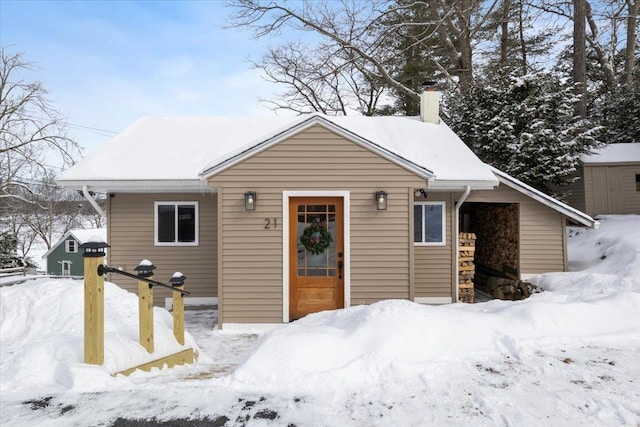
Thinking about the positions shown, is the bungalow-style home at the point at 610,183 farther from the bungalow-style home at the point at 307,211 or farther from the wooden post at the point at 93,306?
the wooden post at the point at 93,306

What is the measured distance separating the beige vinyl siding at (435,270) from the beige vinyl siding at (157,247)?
4.47 metres

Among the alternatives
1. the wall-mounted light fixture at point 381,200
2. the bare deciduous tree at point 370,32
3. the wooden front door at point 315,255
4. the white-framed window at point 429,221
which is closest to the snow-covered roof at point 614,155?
the bare deciduous tree at point 370,32

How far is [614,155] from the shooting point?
532 inches

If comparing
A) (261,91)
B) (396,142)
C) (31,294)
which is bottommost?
(31,294)

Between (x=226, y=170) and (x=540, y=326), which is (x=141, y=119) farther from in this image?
(x=540, y=326)

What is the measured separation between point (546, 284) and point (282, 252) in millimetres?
5406

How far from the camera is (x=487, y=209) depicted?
Answer: 10406mm

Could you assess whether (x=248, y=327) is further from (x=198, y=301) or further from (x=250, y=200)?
(x=198, y=301)

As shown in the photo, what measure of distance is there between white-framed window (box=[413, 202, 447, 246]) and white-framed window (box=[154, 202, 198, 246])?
4.88 meters

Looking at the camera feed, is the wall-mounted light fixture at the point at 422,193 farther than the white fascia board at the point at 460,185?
Yes

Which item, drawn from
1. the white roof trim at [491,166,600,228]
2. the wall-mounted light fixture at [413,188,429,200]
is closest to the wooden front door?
the wall-mounted light fixture at [413,188,429,200]

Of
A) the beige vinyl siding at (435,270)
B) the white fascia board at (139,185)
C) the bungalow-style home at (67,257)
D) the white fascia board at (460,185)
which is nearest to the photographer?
the white fascia board at (460,185)

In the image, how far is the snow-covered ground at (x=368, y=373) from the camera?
2.67 metres

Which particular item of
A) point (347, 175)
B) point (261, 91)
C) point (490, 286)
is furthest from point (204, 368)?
point (261, 91)
